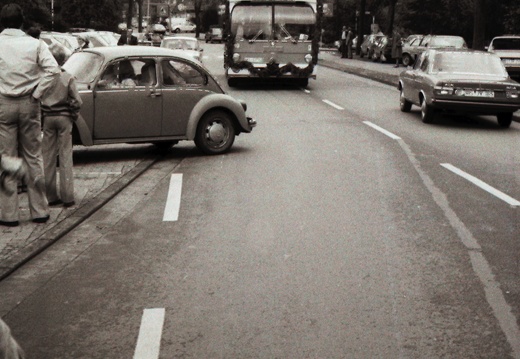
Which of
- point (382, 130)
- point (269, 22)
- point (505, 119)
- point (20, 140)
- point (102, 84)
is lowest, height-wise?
point (382, 130)

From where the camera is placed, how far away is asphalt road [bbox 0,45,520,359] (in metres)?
5.00

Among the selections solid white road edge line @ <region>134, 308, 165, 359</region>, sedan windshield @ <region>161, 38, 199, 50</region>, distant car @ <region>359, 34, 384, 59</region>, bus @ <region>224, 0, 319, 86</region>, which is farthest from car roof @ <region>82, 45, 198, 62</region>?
distant car @ <region>359, 34, 384, 59</region>

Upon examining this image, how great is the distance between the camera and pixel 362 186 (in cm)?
1012

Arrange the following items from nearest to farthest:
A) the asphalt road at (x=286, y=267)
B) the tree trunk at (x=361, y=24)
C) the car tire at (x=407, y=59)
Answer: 1. the asphalt road at (x=286, y=267)
2. the car tire at (x=407, y=59)
3. the tree trunk at (x=361, y=24)

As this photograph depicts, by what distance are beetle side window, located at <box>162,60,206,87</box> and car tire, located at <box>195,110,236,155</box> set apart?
1.68 ft

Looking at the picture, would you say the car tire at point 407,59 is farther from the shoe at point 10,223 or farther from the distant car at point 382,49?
the shoe at point 10,223

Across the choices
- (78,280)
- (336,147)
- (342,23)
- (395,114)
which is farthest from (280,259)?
(342,23)

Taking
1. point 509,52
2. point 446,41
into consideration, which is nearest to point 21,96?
point 509,52

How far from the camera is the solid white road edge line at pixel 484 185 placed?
9.43 metres

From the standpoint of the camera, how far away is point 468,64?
1766cm

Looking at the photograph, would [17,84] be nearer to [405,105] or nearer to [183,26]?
[405,105]

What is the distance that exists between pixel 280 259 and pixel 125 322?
6.05 ft

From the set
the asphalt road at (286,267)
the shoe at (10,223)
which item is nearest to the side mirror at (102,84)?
the asphalt road at (286,267)

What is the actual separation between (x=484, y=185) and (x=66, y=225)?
5246 millimetres
